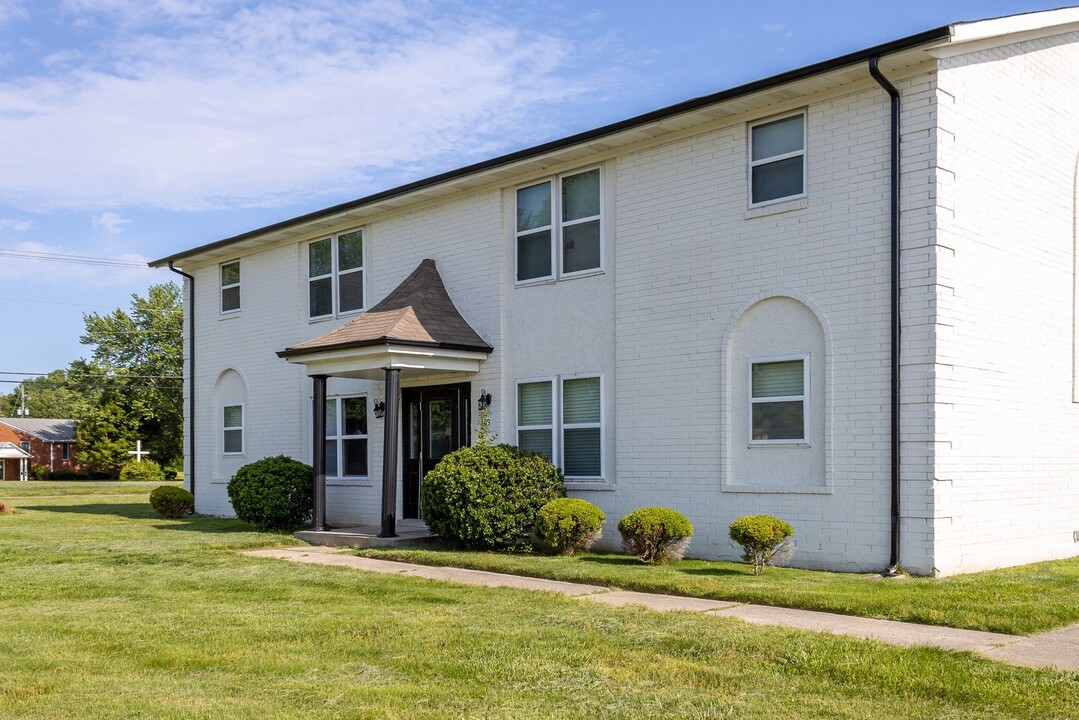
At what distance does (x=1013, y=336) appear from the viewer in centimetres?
1284

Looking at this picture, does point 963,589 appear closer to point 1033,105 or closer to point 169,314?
point 1033,105

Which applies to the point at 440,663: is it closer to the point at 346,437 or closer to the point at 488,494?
the point at 488,494

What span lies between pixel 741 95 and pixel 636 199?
2.37 metres

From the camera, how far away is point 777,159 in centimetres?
1322

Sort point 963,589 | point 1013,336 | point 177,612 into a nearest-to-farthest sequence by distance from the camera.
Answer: point 177,612
point 963,589
point 1013,336

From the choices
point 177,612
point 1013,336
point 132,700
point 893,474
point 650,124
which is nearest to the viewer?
point 132,700

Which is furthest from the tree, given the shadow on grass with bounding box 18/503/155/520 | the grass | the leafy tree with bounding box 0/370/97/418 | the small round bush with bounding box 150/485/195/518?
the grass

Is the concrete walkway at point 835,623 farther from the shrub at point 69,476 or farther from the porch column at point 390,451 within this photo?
the shrub at point 69,476

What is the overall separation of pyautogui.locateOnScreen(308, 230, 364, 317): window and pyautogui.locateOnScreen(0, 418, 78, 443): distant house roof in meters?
60.0

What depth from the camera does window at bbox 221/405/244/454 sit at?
858 inches

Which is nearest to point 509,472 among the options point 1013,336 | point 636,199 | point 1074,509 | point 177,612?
point 636,199

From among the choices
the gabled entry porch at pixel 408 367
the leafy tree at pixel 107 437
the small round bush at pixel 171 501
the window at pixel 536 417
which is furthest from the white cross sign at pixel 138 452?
the window at pixel 536 417

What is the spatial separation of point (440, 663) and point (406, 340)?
8.56 meters

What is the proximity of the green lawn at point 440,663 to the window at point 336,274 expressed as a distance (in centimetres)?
922
